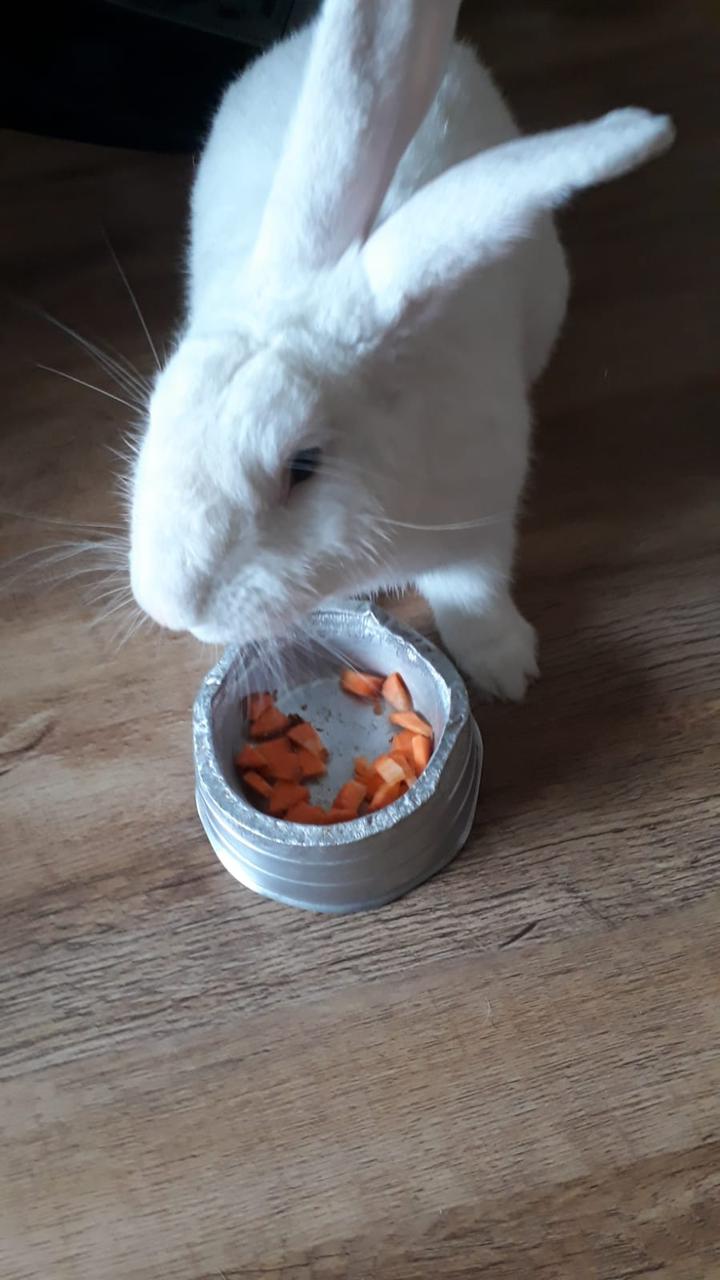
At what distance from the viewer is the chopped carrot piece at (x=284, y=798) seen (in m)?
1.08

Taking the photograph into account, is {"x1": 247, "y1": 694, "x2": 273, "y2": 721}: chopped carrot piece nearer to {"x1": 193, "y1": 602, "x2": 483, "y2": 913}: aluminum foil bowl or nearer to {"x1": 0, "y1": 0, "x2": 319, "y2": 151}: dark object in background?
{"x1": 193, "y1": 602, "x2": 483, "y2": 913}: aluminum foil bowl

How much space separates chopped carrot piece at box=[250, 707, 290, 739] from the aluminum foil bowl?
0.01m

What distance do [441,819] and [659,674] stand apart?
12.5 inches

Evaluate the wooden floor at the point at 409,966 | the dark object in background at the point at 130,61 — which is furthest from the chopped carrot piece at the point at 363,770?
the dark object in background at the point at 130,61

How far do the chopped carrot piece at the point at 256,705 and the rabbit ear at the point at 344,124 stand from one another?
0.43 metres

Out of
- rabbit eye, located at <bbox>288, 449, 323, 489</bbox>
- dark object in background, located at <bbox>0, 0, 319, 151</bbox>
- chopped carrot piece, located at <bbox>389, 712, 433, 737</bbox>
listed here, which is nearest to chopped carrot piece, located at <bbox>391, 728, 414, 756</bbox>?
chopped carrot piece, located at <bbox>389, 712, 433, 737</bbox>

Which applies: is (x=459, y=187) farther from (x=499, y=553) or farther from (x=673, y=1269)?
(x=673, y=1269)

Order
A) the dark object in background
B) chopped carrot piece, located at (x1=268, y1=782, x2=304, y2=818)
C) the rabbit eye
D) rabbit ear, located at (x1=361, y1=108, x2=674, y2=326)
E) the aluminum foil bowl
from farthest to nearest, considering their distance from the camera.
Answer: the dark object in background → chopped carrot piece, located at (x1=268, y1=782, x2=304, y2=818) → the aluminum foil bowl → the rabbit eye → rabbit ear, located at (x1=361, y1=108, x2=674, y2=326)

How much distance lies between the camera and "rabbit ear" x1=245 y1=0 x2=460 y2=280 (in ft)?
2.83

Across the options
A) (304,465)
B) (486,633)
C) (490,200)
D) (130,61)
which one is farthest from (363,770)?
(130,61)

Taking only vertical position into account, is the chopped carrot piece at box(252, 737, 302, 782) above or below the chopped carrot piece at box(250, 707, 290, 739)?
below

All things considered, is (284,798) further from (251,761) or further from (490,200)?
(490,200)

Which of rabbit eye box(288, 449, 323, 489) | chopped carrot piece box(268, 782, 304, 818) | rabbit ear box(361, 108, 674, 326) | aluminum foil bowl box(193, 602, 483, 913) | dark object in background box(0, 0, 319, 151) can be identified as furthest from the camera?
dark object in background box(0, 0, 319, 151)

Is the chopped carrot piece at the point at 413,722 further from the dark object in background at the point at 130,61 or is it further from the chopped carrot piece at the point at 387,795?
the dark object in background at the point at 130,61
